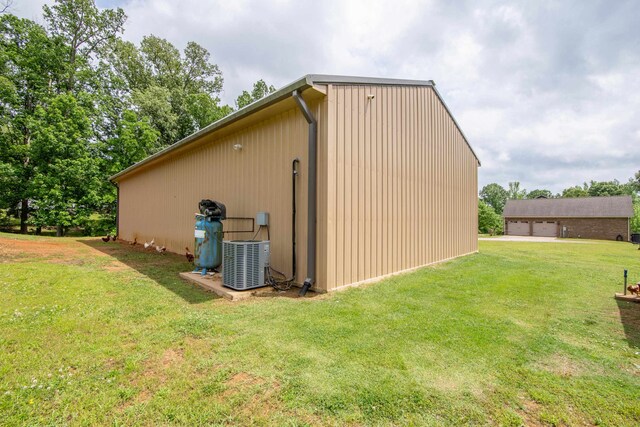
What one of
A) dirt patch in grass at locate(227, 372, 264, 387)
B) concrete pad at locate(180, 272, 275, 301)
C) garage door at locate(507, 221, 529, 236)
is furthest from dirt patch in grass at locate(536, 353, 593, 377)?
garage door at locate(507, 221, 529, 236)

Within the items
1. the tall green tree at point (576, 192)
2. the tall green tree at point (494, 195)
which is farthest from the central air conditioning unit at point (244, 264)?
the tall green tree at point (576, 192)

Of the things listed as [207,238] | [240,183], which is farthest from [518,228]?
[207,238]

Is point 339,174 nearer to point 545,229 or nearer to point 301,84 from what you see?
point 301,84

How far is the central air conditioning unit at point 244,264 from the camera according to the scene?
14.7ft

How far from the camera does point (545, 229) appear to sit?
28.3m

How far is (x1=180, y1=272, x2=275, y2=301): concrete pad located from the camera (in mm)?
4250

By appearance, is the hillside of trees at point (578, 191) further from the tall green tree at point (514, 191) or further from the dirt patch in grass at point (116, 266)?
the dirt patch in grass at point (116, 266)

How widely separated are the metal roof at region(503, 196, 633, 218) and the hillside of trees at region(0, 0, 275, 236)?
106 ft

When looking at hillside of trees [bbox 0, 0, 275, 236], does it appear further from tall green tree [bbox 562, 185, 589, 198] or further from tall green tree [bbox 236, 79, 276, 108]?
tall green tree [bbox 562, 185, 589, 198]

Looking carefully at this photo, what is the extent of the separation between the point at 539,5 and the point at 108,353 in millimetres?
9360

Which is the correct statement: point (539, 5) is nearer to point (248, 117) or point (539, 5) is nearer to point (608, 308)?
point (608, 308)

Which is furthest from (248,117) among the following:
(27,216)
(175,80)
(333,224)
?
(175,80)

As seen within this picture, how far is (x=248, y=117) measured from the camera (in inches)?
219

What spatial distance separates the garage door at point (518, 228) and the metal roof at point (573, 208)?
2.49 ft
